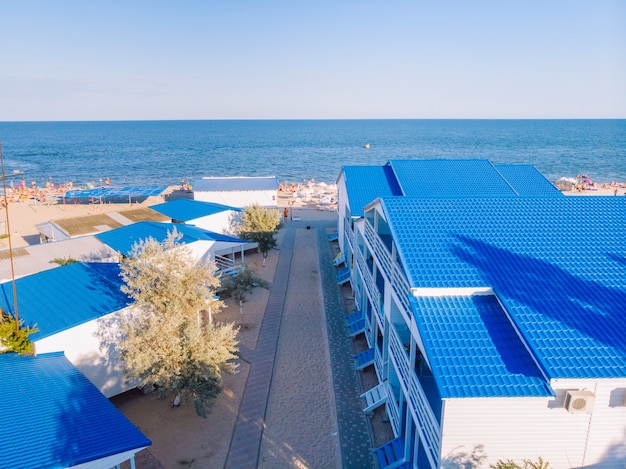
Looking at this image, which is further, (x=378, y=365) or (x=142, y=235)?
(x=142, y=235)

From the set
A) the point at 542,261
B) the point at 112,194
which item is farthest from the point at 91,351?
the point at 112,194

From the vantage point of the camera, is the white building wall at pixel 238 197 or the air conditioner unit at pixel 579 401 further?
the white building wall at pixel 238 197

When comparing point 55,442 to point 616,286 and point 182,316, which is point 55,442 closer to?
point 182,316

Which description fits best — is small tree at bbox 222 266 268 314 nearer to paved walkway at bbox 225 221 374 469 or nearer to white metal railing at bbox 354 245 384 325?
paved walkway at bbox 225 221 374 469

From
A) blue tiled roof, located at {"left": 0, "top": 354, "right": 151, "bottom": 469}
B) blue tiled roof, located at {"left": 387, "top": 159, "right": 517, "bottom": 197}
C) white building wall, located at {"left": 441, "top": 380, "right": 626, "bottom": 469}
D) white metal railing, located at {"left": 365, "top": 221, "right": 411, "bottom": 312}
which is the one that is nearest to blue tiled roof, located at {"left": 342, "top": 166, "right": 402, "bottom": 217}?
blue tiled roof, located at {"left": 387, "top": 159, "right": 517, "bottom": 197}

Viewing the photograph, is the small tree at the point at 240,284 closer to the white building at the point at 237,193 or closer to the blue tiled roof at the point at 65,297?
the blue tiled roof at the point at 65,297

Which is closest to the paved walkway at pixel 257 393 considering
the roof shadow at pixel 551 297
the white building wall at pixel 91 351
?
the white building wall at pixel 91 351

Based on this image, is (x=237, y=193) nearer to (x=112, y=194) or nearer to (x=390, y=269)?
(x=112, y=194)
